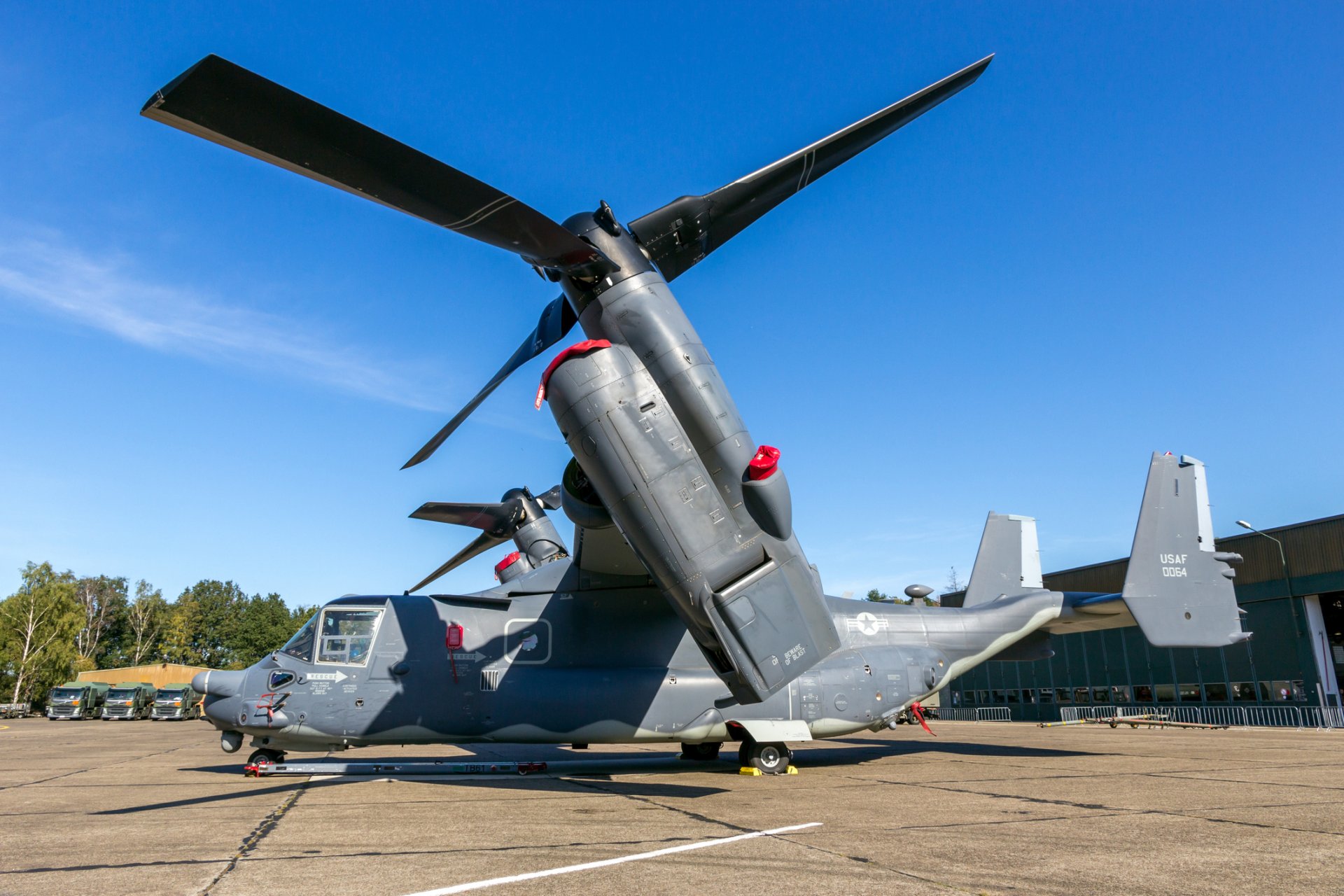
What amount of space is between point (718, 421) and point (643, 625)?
17.0 ft

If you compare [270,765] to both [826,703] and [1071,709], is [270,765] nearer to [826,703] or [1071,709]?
[826,703]

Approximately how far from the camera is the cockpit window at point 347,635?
12820 mm

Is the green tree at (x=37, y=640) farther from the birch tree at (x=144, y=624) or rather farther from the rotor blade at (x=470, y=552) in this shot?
the rotor blade at (x=470, y=552)

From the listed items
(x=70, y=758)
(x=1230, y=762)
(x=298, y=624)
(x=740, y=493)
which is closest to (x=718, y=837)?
(x=740, y=493)

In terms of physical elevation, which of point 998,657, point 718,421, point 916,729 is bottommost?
point 916,729

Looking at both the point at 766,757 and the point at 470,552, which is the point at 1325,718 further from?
the point at 470,552

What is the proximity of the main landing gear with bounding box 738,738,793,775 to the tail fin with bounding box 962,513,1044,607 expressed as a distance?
930 cm

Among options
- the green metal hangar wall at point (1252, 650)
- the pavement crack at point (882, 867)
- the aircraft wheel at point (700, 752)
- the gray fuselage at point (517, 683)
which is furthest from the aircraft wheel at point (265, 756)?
the green metal hangar wall at point (1252, 650)

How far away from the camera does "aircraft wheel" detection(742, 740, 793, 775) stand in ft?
42.9

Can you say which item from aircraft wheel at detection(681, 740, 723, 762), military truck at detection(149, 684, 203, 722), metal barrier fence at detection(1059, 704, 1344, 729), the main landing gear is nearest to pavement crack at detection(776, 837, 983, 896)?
the main landing gear

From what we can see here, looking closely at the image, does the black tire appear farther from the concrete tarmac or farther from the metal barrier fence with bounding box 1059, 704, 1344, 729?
the metal barrier fence with bounding box 1059, 704, 1344, 729

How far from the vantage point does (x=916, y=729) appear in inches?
1120

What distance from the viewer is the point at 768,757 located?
1319 centimetres

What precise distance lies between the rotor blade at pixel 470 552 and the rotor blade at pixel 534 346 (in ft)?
23.6
